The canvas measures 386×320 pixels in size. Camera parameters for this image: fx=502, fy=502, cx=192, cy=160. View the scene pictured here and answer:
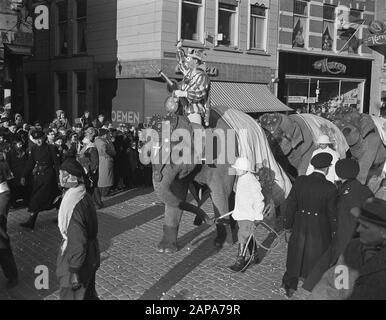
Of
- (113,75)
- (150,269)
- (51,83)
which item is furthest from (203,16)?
(150,269)

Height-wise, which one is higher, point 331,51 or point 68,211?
point 331,51

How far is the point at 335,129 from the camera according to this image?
948 cm

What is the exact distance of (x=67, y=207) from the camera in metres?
4.32

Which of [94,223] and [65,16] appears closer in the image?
[94,223]

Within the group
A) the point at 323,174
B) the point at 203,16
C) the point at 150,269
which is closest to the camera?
the point at 323,174

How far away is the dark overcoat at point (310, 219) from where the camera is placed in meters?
5.43

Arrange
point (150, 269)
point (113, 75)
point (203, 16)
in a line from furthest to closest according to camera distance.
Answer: point (113, 75) → point (203, 16) → point (150, 269)

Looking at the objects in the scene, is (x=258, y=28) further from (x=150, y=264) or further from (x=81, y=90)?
(x=150, y=264)

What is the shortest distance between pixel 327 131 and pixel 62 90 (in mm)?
14760

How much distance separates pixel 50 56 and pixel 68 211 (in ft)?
61.5

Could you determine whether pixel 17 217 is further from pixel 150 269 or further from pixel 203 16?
pixel 203 16

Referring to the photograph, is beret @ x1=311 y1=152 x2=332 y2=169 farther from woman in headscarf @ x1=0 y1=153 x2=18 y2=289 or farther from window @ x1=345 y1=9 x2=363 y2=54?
window @ x1=345 y1=9 x2=363 y2=54

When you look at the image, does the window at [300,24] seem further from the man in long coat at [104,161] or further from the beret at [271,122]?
the beret at [271,122]

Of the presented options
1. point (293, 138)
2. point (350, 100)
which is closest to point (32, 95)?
point (350, 100)
